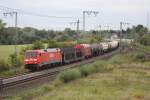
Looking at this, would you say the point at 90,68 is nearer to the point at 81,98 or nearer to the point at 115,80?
the point at 115,80

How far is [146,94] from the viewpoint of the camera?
26.9m

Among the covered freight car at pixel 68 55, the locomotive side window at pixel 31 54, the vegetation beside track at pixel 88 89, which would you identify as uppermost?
the locomotive side window at pixel 31 54

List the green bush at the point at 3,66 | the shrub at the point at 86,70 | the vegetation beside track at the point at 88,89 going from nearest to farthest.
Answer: the vegetation beside track at the point at 88,89
the shrub at the point at 86,70
the green bush at the point at 3,66

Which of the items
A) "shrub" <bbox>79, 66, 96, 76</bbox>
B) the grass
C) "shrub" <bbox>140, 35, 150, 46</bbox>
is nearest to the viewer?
the grass

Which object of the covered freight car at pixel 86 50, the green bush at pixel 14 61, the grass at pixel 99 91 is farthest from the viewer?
the covered freight car at pixel 86 50

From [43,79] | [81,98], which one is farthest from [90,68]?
[81,98]

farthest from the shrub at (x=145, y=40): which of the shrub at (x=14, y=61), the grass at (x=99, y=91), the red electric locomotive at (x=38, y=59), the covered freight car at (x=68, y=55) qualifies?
the grass at (x=99, y=91)

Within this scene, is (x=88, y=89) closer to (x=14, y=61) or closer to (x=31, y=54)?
(x=31, y=54)

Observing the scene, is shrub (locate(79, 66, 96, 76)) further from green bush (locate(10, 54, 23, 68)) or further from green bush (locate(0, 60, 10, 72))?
green bush (locate(10, 54, 23, 68))

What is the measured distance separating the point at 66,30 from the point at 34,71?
443ft

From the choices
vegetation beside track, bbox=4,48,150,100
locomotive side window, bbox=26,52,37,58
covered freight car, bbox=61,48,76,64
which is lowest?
vegetation beside track, bbox=4,48,150,100

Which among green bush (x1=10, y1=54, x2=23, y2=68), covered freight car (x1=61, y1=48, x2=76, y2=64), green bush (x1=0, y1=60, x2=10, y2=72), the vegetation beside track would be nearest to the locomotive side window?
green bush (x1=0, y1=60, x2=10, y2=72)

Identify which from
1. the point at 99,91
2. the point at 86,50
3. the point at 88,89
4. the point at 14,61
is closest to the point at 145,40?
the point at 86,50

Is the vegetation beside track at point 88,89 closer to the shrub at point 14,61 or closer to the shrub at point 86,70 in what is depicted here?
the shrub at point 86,70
